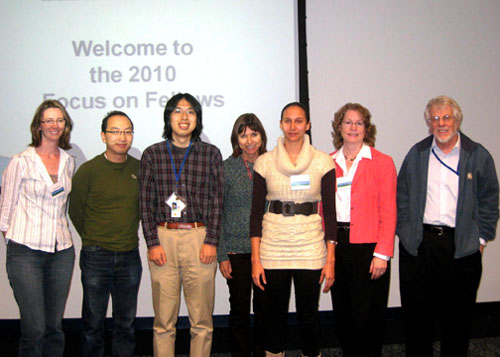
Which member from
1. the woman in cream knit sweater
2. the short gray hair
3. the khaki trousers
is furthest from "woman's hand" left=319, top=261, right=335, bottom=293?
the short gray hair

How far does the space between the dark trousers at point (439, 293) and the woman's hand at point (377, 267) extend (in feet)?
0.89

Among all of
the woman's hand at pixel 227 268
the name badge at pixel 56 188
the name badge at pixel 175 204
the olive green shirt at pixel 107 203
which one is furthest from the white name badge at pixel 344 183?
the name badge at pixel 56 188

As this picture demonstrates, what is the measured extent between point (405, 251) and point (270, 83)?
4.98ft

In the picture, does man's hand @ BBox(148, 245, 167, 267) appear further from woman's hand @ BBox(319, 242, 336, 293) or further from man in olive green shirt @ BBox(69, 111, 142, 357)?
woman's hand @ BBox(319, 242, 336, 293)

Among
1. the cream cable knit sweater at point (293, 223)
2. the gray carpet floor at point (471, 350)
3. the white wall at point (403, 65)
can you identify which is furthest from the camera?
the white wall at point (403, 65)

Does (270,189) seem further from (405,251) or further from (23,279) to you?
(23,279)

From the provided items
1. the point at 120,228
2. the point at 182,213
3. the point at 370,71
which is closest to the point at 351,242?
the point at 182,213

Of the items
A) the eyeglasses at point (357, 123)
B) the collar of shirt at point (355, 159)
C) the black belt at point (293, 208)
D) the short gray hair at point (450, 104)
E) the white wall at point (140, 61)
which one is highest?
the white wall at point (140, 61)

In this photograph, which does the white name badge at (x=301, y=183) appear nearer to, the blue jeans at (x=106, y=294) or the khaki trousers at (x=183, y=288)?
the khaki trousers at (x=183, y=288)

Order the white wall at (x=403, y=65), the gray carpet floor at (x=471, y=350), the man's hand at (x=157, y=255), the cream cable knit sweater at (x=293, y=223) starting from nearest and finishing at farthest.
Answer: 1. the cream cable knit sweater at (x=293, y=223)
2. the man's hand at (x=157, y=255)
3. the gray carpet floor at (x=471, y=350)
4. the white wall at (x=403, y=65)

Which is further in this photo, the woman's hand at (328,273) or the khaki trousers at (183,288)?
the khaki trousers at (183,288)

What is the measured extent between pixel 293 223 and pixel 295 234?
2.3 inches

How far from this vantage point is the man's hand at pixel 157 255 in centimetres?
200

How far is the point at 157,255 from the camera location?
1996 mm
